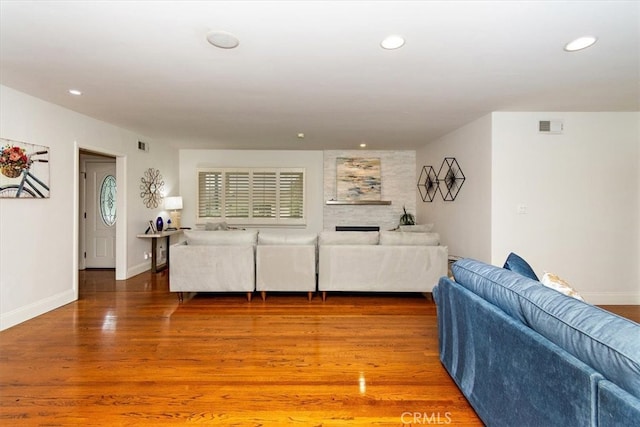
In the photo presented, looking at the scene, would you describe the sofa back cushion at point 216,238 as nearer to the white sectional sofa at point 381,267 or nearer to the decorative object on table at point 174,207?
the white sectional sofa at point 381,267

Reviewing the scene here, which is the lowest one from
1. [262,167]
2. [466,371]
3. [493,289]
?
[466,371]

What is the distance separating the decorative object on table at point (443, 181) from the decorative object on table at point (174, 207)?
522 cm

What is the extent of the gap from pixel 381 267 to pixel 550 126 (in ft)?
9.35

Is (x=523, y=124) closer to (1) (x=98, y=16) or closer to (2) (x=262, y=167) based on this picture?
(1) (x=98, y=16)

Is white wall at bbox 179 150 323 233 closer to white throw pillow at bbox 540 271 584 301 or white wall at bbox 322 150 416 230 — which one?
white wall at bbox 322 150 416 230

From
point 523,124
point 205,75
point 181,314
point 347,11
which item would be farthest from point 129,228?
point 523,124

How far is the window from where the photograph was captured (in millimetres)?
6949

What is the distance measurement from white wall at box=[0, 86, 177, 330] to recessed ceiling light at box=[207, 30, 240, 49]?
264 centimetres

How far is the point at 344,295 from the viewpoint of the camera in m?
4.21

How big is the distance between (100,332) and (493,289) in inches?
138

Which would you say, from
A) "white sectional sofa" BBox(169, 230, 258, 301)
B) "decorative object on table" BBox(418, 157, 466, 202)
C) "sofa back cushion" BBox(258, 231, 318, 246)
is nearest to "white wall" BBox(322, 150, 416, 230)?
"decorative object on table" BBox(418, 157, 466, 202)

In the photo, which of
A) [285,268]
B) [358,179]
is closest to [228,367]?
[285,268]

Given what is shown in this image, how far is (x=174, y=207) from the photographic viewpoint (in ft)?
20.0

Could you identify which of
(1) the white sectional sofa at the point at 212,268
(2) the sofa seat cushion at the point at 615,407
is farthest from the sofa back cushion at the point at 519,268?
(1) the white sectional sofa at the point at 212,268
